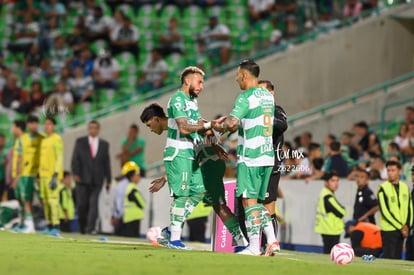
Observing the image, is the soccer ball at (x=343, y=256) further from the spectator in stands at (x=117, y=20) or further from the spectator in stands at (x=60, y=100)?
the spectator in stands at (x=117, y=20)

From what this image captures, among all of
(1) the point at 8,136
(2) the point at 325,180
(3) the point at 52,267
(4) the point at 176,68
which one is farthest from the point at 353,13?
(3) the point at 52,267

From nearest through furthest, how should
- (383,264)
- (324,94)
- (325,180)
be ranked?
1. (383,264)
2. (325,180)
3. (324,94)

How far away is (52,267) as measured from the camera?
39.8ft

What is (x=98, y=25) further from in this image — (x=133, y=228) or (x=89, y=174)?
(x=133, y=228)

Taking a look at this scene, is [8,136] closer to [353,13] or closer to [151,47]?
[151,47]

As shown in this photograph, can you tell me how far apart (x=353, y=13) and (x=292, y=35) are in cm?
165

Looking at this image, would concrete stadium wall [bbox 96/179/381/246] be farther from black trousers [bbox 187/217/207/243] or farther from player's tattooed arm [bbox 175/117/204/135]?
player's tattooed arm [bbox 175/117/204/135]

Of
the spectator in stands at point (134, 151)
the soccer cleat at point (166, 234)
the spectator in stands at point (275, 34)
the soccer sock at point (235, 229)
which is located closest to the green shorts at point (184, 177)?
the soccer sock at point (235, 229)

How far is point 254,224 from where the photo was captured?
1458 centimetres

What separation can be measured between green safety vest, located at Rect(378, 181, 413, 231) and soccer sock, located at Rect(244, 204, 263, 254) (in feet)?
13.6

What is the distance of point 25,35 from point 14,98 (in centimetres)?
276

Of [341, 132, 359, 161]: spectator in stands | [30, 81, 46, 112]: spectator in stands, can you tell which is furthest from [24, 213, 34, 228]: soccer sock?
[30, 81, 46, 112]: spectator in stands

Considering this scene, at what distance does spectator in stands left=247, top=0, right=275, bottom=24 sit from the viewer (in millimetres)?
31562

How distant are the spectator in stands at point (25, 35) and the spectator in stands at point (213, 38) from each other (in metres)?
4.78
